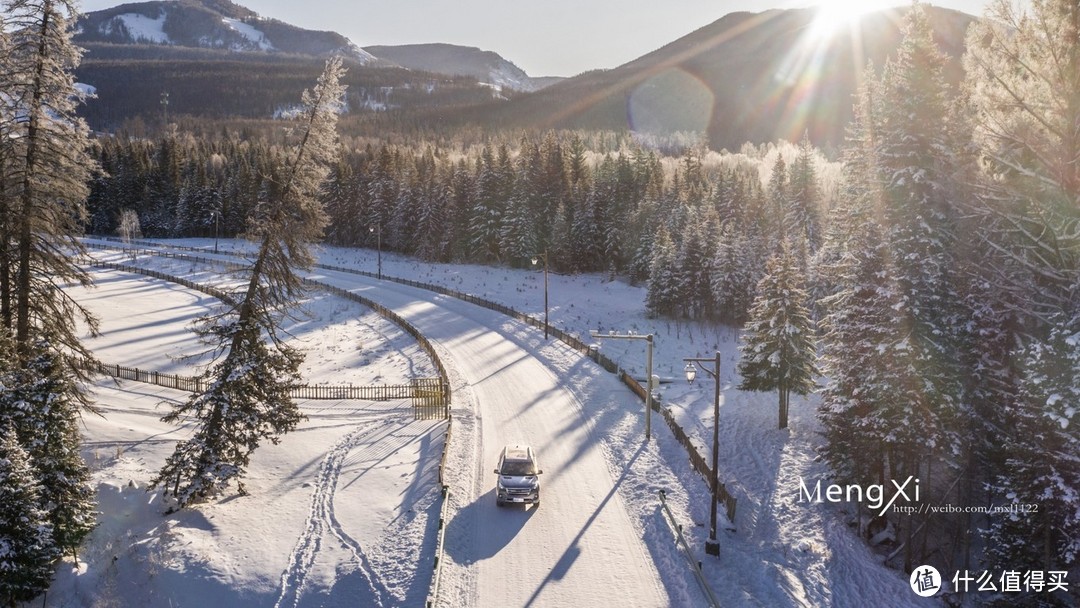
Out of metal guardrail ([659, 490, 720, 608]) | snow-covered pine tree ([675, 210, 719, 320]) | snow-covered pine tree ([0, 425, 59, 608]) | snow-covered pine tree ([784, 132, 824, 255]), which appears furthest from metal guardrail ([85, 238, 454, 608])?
snow-covered pine tree ([784, 132, 824, 255])

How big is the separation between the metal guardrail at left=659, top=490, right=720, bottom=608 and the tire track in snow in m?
8.01

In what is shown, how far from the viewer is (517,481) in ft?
65.7

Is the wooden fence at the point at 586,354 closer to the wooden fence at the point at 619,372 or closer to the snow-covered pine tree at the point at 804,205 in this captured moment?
the wooden fence at the point at 619,372

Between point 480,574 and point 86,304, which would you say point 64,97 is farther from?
point 86,304

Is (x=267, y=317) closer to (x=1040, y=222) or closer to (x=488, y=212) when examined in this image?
(x=1040, y=222)

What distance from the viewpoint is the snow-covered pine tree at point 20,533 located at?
1353cm

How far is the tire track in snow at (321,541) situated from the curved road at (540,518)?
2.13 m

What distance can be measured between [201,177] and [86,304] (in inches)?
2578

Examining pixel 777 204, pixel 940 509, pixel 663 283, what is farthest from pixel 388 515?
pixel 777 204

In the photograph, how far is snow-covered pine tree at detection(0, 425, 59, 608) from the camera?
1353 centimetres

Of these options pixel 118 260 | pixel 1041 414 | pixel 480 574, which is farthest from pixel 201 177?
pixel 1041 414

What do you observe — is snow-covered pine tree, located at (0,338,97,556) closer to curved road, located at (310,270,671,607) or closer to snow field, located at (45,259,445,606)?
snow field, located at (45,259,445,606)

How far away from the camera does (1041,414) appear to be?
1541cm

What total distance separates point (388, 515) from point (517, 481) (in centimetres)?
412
